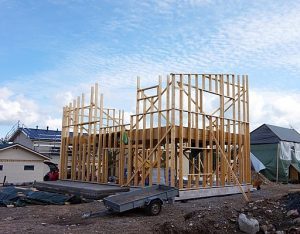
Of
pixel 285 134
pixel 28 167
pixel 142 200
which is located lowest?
pixel 142 200

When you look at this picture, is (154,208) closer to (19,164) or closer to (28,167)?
(19,164)

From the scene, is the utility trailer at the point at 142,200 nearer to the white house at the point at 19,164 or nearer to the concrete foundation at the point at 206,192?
the concrete foundation at the point at 206,192

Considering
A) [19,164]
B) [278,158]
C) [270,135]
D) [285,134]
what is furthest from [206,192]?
[285,134]

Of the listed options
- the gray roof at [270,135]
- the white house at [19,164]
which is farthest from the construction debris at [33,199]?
the gray roof at [270,135]

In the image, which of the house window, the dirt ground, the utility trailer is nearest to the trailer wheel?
the utility trailer

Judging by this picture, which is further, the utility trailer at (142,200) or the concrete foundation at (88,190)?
the concrete foundation at (88,190)

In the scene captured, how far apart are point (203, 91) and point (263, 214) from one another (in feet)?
27.1

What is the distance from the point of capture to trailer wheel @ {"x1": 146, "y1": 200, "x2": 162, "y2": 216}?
11361 mm

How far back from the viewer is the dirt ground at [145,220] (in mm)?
9188

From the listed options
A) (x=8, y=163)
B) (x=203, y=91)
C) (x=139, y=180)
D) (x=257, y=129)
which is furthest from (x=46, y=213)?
(x=257, y=129)

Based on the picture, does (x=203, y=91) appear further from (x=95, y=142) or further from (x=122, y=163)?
(x=95, y=142)

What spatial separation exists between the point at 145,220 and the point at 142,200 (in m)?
0.78

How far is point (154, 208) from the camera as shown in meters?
11.5

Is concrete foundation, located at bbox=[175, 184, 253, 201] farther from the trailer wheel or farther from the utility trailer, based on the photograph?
the trailer wheel
